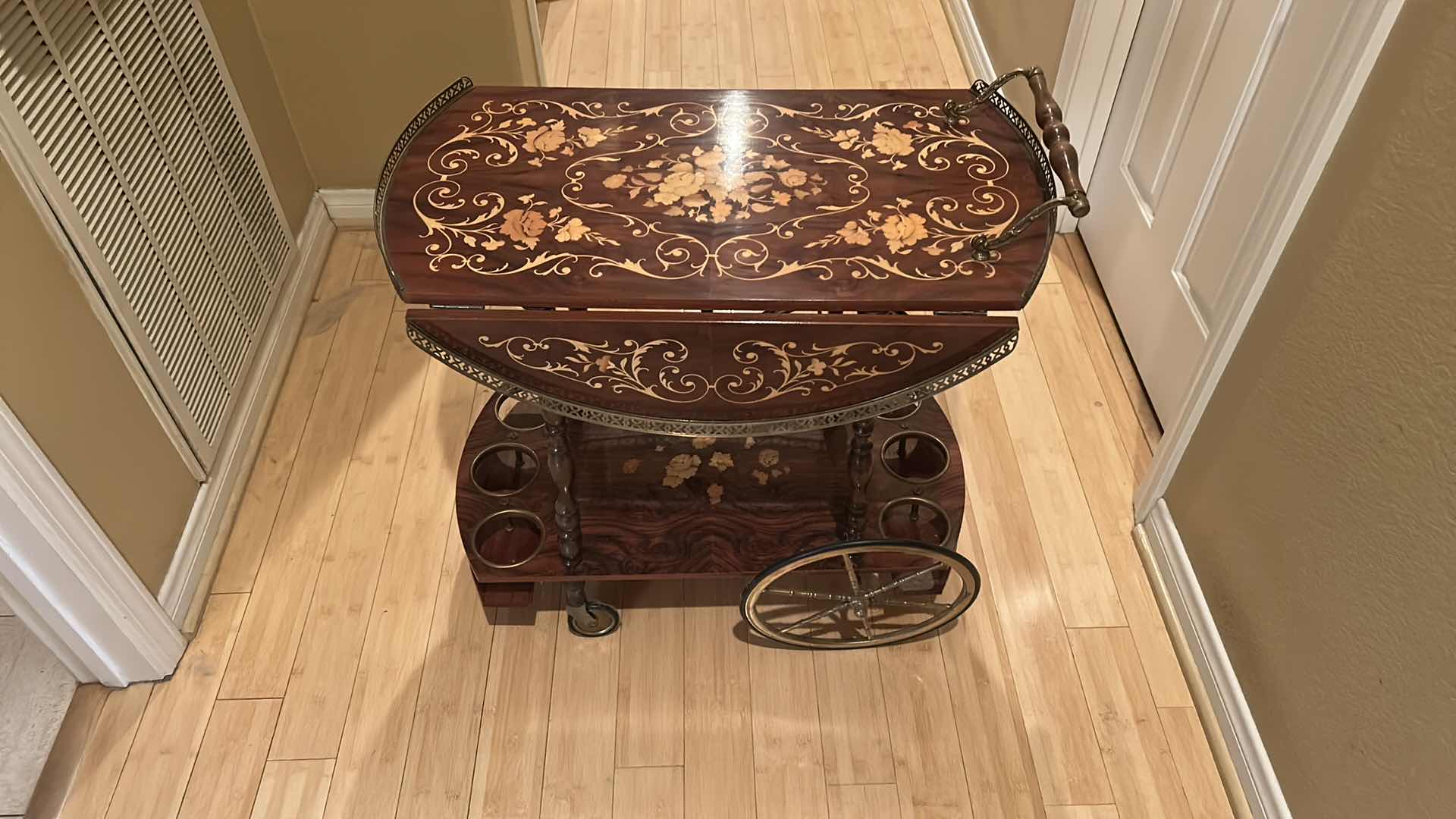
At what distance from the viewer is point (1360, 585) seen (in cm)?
132

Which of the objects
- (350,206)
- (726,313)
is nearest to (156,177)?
(350,206)

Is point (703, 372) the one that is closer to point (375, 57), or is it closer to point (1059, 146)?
point (1059, 146)

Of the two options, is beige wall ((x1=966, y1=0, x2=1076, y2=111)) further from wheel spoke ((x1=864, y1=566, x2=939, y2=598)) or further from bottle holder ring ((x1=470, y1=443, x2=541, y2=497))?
bottle holder ring ((x1=470, y1=443, x2=541, y2=497))

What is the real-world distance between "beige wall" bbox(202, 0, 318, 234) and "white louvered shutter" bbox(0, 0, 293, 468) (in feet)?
0.17

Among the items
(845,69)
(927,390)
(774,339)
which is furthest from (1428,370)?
(845,69)

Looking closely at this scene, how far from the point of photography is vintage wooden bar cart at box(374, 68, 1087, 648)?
51.5 inches

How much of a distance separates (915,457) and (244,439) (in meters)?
1.32

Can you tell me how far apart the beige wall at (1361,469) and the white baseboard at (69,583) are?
176cm

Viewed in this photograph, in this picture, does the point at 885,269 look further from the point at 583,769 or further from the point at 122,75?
the point at 122,75

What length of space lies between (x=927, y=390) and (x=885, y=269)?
0.18 m

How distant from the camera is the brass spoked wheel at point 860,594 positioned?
1592 millimetres

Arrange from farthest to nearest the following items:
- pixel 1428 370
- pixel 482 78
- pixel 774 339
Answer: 1. pixel 482 78
2. pixel 774 339
3. pixel 1428 370

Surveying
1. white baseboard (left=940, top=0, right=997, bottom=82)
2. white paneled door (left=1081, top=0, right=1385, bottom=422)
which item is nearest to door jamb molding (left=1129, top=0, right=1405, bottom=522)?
white paneled door (left=1081, top=0, right=1385, bottom=422)

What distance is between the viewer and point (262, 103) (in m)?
2.17
